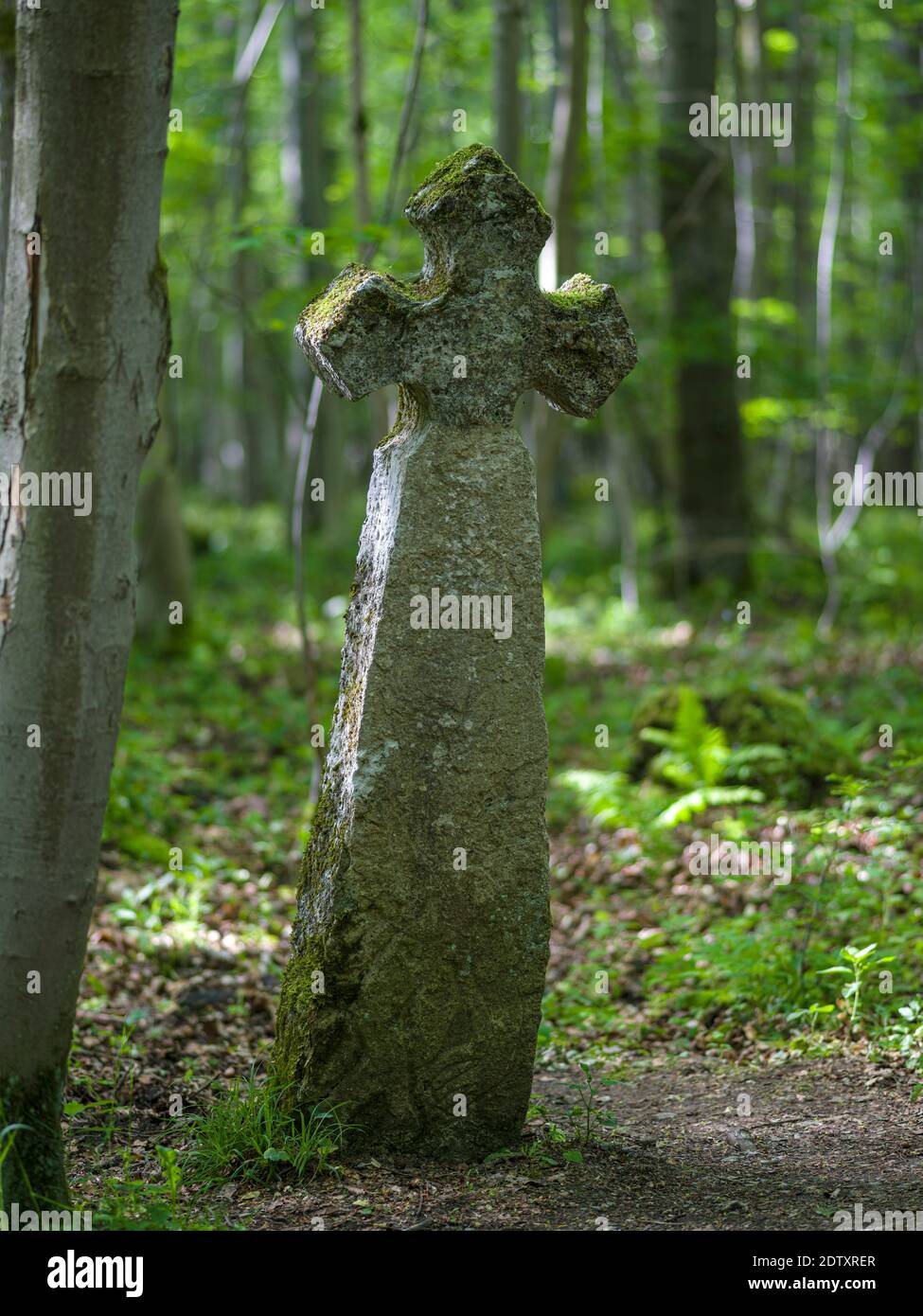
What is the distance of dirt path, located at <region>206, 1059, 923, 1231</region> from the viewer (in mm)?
3768

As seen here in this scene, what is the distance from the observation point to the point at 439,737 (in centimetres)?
418

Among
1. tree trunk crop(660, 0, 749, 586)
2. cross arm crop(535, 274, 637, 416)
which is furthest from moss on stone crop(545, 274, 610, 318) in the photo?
tree trunk crop(660, 0, 749, 586)

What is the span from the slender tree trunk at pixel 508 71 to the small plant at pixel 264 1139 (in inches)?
393

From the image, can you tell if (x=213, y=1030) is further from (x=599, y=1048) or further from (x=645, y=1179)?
(x=645, y=1179)

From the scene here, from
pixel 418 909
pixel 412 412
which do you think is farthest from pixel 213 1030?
pixel 412 412

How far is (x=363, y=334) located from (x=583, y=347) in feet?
2.80

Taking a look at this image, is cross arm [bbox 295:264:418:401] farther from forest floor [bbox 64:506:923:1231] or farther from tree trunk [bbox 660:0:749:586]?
tree trunk [bbox 660:0:749:586]

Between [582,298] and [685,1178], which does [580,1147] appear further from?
[582,298]

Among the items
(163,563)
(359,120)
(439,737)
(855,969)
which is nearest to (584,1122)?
(855,969)

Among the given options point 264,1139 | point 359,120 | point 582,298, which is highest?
point 359,120

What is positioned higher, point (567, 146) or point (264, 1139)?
point (567, 146)

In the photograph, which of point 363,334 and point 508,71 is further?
point 508,71

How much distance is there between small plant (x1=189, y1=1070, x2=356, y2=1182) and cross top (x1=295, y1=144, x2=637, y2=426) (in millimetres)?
2390
